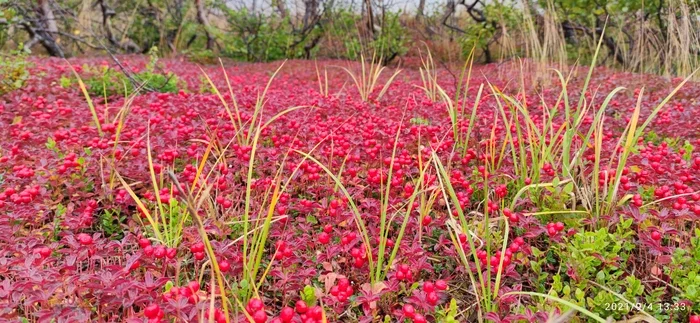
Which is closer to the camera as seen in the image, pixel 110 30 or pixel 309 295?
pixel 309 295

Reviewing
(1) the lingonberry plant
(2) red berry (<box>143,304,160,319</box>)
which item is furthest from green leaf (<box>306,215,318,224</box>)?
(2) red berry (<box>143,304,160,319</box>)

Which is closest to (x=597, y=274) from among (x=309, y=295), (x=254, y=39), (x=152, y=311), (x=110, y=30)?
(x=309, y=295)

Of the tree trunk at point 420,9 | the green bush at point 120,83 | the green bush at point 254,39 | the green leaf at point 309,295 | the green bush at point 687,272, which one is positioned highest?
the tree trunk at point 420,9

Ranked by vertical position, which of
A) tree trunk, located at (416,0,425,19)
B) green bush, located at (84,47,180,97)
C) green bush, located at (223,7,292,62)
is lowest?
green bush, located at (84,47,180,97)

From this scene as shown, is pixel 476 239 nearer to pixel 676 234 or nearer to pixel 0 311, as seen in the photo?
pixel 676 234

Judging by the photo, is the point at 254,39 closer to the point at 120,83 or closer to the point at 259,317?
the point at 120,83

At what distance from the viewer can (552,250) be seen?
7.60 feet

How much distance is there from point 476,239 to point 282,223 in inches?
37.2

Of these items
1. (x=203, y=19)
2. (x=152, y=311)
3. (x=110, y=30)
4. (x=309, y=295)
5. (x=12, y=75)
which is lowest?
(x=309, y=295)

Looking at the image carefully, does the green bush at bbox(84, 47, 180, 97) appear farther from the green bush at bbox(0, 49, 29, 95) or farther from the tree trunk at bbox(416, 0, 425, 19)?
the tree trunk at bbox(416, 0, 425, 19)

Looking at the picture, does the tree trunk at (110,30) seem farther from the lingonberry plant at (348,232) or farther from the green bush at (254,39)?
the lingonberry plant at (348,232)

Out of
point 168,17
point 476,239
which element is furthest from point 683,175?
point 168,17

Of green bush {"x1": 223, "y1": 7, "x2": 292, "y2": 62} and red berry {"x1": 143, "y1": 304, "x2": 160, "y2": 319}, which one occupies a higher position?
green bush {"x1": 223, "y1": 7, "x2": 292, "y2": 62}

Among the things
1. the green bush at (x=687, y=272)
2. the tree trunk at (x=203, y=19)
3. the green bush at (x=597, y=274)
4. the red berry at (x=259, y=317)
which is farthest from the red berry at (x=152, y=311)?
the tree trunk at (x=203, y=19)
